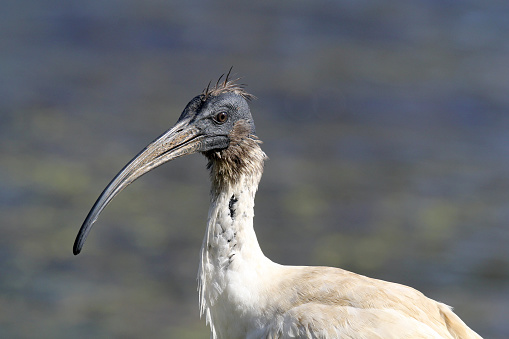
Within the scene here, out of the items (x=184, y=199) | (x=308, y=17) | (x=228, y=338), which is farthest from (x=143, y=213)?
(x=308, y=17)

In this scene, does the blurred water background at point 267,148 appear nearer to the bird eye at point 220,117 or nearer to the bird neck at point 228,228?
the bird neck at point 228,228

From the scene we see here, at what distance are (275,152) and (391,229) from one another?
80.7 inches

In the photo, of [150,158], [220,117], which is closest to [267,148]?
[220,117]

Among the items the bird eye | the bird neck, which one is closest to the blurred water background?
the bird neck

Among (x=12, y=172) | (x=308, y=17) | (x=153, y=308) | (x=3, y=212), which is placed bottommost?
(x=153, y=308)

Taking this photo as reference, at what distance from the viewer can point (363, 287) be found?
5707 mm

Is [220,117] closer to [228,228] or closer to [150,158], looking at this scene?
[150,158]

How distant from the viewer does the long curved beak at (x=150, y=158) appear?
5.68m

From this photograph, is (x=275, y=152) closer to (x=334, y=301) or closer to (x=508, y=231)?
(x=508, y=231)

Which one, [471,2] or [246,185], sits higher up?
[471,2]

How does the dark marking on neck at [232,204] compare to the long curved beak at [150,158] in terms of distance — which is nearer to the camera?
the long curved beak at [150,158]

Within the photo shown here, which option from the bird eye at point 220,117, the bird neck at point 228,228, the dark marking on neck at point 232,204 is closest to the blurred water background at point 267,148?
the bird neck at point 228,228

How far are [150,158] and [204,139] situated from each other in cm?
34

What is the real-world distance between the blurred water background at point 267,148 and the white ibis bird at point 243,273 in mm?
3998
